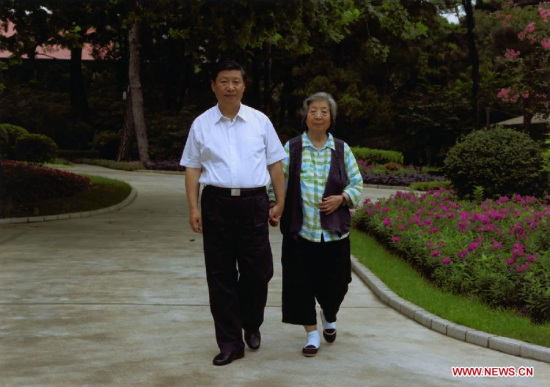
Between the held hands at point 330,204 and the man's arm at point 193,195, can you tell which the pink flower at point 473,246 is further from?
the man's arm at point 193,195

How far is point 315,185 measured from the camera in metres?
6.32

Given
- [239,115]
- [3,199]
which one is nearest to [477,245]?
[239,115]

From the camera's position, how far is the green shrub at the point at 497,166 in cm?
1636

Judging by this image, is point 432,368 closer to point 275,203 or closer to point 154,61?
point 275,203

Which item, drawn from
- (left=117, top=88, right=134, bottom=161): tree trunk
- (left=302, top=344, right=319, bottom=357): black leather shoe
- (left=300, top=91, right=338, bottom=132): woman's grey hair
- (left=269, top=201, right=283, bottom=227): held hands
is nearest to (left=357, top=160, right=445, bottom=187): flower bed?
(left=117, top=88, right=134, bottom=161): tree trunk

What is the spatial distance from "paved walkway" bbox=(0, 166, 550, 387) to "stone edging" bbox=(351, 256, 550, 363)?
0.08 metres

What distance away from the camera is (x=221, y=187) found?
19.6ft

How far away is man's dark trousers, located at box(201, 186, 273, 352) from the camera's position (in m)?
5.99

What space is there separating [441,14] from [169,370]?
3792cm

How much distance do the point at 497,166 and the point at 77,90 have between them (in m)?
33.5

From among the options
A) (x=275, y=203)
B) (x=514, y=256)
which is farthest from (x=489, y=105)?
(x=275, y=203)

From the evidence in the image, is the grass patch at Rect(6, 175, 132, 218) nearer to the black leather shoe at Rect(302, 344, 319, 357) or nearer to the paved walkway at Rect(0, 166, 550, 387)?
the paved walkway at Rect(0, 166, 550, 387)

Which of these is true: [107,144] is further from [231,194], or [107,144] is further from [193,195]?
[231,194]

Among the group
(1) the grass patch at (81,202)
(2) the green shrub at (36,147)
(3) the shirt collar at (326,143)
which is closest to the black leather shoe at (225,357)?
(3) the shirt collar at (326,143)
